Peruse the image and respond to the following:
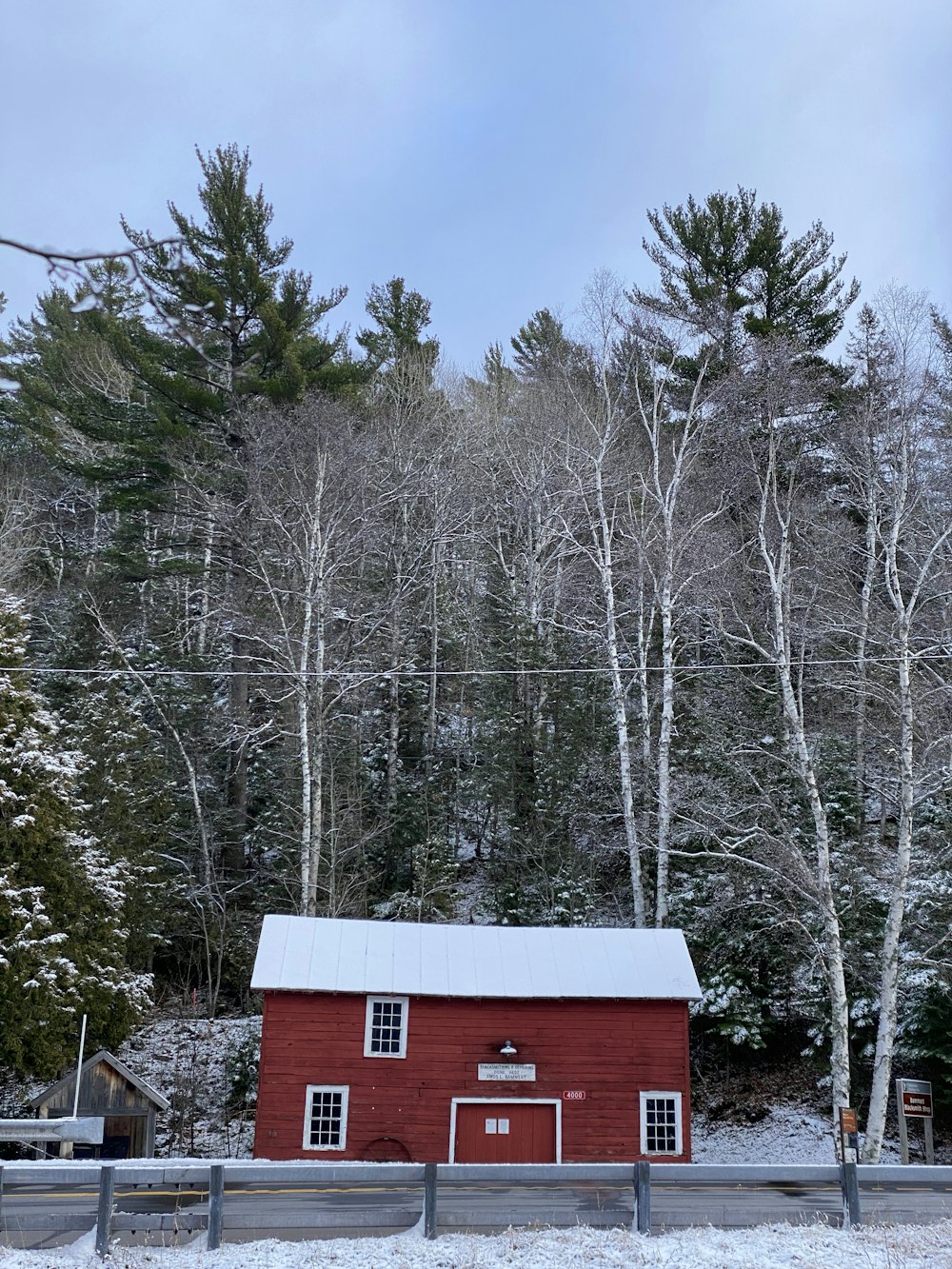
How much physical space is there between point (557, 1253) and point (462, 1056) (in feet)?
33.6

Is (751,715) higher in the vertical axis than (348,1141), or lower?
higher

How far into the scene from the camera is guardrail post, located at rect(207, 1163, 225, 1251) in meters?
9.91

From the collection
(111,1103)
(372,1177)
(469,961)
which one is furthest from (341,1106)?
(372,1177)

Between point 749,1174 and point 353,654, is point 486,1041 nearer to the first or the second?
point 749,1174

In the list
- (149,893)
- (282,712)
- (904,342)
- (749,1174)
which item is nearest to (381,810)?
(282,712)

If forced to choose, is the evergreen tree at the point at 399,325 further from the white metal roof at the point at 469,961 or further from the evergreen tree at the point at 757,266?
the white metal roof at the point at 469,961

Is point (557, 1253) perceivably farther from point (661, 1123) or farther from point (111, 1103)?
point (111, 1103)

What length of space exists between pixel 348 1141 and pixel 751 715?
581 inches

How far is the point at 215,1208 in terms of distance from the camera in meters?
9.98

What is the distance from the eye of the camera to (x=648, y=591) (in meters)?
35.3

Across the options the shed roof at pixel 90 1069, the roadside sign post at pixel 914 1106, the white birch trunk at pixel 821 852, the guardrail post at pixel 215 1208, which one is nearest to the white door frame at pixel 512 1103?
the white birch trunk at pixel 821 852

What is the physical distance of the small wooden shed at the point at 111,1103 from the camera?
18.4 metres

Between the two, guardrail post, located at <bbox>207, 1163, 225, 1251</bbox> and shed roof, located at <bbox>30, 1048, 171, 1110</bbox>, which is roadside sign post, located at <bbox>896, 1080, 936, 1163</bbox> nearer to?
shed roof, located at <bbox>30, 1048, 171, 1110</bbox>

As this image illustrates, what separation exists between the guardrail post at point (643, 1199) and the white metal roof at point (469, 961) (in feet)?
30.7
